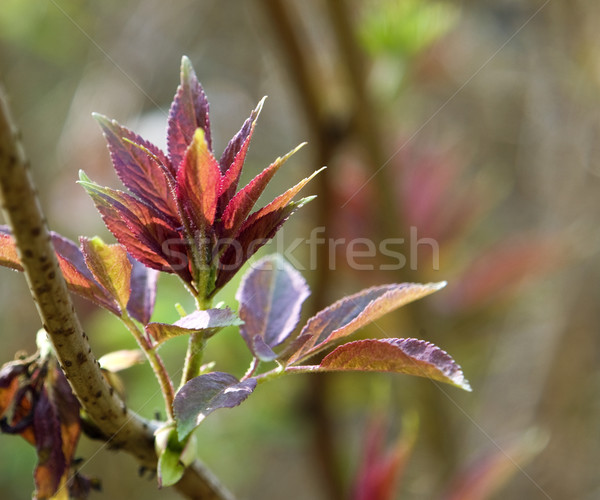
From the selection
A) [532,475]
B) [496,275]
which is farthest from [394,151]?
[532,475]

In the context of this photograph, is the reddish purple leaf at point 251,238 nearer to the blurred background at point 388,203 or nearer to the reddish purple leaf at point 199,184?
the reddish purple leaf at point 199,184

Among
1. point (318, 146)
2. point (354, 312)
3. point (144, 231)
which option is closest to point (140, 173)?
point (144, 231)

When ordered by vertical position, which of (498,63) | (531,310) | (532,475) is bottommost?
(532,475)

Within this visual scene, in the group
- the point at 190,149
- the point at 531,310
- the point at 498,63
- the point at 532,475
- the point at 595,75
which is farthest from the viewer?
the point at 498,63

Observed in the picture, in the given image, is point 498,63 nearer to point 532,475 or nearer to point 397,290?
point 532,475

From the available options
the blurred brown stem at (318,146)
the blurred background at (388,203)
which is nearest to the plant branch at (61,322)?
the blurred background at (388,203)

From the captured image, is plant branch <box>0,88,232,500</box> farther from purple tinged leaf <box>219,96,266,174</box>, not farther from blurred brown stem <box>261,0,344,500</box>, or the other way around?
blurred brown stem <box>261,0,344,500</box>

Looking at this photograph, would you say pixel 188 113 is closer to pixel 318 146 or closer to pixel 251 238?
pixel 251 238
